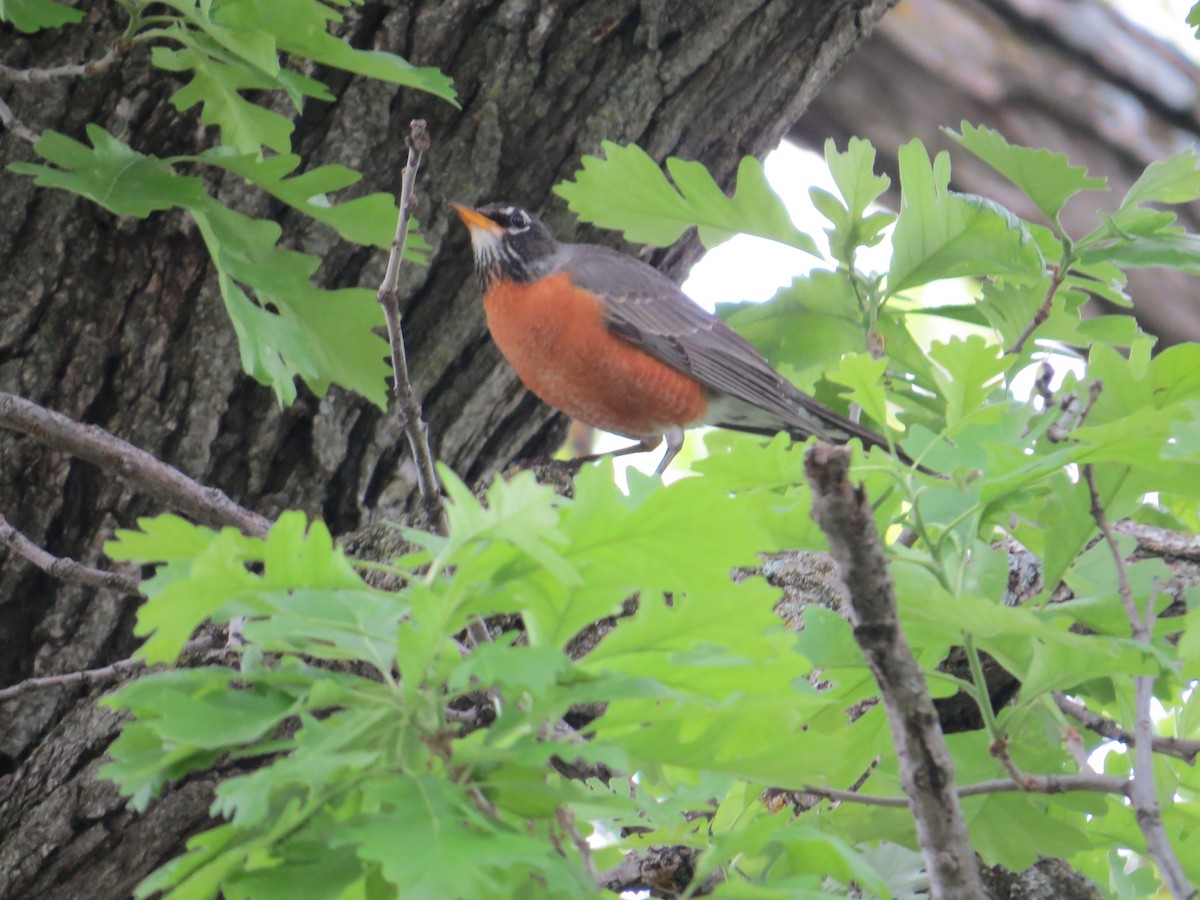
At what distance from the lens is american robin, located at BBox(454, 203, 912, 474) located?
3.34 metres

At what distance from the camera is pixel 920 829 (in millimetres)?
1166

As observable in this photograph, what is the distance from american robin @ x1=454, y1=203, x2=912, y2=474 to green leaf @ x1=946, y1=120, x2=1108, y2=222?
130cm

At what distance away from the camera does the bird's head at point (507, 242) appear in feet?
9.50

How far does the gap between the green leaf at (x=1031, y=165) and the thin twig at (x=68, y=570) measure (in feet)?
4.58

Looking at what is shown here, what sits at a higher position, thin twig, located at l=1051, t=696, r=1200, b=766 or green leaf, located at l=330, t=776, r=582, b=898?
thin twig, located at l=1051, t=696, r=1200, b=766

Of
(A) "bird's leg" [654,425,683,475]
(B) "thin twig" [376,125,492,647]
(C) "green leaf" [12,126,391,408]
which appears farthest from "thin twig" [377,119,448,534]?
(A) "bird's leg" [654,425,683,475]

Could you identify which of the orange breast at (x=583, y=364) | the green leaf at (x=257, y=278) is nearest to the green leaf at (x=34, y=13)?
the green leaf at (x=257, y=278)

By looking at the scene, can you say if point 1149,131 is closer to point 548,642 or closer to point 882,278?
point 882,278

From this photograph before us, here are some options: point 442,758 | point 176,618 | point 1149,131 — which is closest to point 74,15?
point 176,618

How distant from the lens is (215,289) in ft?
8.33

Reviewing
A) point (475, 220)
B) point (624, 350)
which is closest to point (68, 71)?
point (475, 220)

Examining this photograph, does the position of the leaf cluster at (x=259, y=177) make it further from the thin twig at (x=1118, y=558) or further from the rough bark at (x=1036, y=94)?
the rough bark at (x=1036, y=94)

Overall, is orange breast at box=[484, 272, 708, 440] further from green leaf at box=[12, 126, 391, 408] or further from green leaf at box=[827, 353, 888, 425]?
green leaf at box=[827, 353, 888, 425]

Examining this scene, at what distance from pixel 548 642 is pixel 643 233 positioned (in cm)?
120
